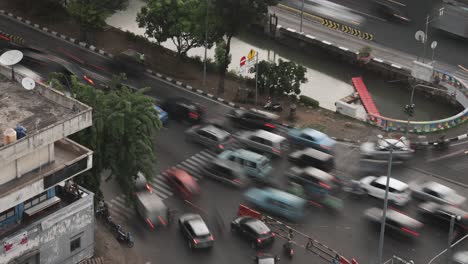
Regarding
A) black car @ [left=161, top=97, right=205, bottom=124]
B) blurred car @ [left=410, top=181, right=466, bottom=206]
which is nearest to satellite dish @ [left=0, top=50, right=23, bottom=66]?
black car @ [left=161, top=97, right=205, bottom=124]

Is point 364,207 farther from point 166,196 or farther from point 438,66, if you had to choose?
point 438,66

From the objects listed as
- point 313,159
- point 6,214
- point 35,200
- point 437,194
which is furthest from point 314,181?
point 6,214

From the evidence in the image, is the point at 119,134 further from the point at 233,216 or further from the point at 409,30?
the point at 409,30

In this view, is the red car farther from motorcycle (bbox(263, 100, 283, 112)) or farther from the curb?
motorcycle (bbox(263, 100, 283, 112))

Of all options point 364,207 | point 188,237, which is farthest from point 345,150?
point 188,237

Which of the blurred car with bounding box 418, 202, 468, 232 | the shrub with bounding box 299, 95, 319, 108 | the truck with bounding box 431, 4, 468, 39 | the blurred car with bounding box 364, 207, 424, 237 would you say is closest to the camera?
the blurred car with bounding box 364, 207, 424, 237

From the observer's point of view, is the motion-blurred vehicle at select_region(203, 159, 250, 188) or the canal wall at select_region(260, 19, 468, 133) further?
the canal wall at select_region(260, 19, 468, 133)

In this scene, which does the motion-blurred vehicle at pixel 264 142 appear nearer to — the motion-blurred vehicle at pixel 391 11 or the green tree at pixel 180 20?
the green tree at pixel 180 20
